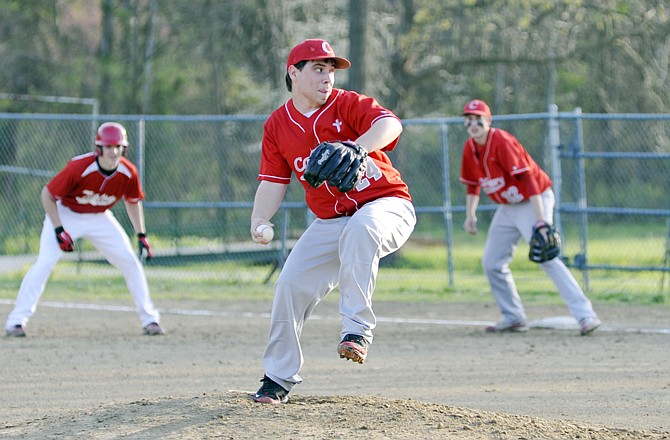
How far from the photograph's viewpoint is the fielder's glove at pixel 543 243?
9.27 metres

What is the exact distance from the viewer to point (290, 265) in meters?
5.86

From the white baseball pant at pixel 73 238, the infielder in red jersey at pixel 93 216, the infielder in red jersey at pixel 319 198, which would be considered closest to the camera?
the infielder in red jersey at pixel 319 198

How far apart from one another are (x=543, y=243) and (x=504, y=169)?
2.50ft

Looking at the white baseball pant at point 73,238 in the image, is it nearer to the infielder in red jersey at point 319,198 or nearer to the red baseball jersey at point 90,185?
the red baseball jersey at point 90,185

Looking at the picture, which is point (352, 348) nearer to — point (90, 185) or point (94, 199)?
point (90, 185)

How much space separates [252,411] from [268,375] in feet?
1.12

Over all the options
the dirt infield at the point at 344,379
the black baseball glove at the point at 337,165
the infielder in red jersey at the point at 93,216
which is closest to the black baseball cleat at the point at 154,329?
the infielder in red jersey at the point at 93,216

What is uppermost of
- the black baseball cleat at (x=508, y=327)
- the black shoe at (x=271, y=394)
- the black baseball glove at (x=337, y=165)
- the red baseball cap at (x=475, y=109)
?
the red baseball cap at (x=475, y=109)

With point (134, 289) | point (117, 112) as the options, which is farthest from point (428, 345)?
point (117, 112)

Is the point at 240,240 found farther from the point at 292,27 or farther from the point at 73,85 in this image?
the point at 73,85

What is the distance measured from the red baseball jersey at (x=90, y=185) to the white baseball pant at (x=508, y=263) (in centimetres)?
337

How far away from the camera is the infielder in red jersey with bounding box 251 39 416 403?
18.4 feet

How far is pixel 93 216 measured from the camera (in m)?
9.93

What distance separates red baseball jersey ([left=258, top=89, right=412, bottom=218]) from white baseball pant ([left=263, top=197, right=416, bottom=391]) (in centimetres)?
7
